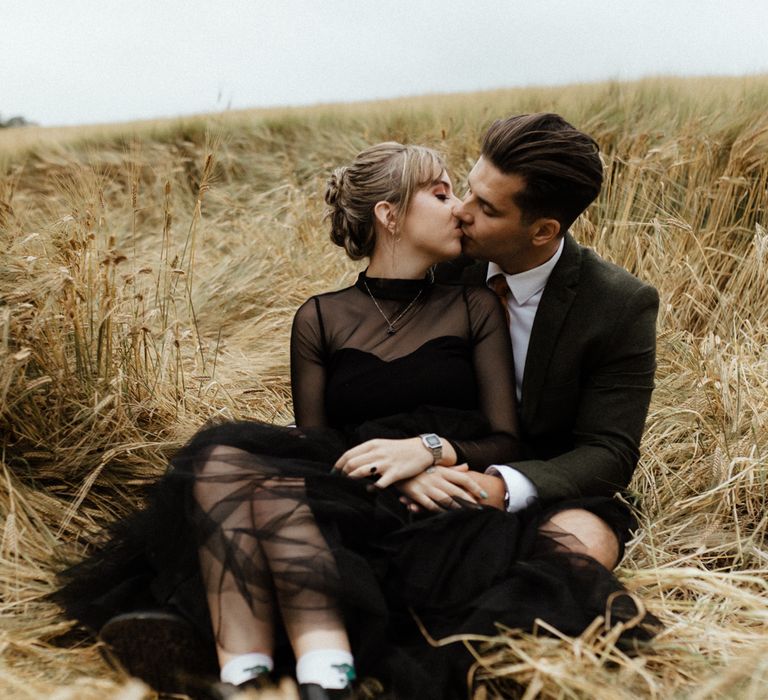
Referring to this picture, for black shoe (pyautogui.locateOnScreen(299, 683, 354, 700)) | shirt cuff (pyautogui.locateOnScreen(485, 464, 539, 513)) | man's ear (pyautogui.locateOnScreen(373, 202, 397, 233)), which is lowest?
black shoe (pyautogui.locateOnScreen(299, 683, 354, 700))

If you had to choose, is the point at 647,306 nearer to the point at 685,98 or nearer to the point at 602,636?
the point at 602,636

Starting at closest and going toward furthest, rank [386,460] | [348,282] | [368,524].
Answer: [368,524]
[386,460]
[348,282]

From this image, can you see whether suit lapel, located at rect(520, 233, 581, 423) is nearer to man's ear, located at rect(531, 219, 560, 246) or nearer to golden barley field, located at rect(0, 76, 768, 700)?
man's ear, located at rect(531, 219, 560, 246)

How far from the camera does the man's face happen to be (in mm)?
2408

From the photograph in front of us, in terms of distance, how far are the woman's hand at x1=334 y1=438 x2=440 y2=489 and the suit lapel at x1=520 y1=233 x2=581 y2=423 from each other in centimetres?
51

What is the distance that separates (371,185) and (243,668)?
1506 millimetres

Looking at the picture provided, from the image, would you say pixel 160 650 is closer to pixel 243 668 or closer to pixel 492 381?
pixel 243 668

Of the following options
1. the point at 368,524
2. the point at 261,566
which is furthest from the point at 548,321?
the point at 261,566

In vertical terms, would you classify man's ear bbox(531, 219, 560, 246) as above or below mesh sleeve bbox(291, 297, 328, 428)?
above

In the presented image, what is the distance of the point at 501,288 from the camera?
2633 millimetres

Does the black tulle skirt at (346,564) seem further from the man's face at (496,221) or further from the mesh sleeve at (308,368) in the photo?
the man's face at (496,221)

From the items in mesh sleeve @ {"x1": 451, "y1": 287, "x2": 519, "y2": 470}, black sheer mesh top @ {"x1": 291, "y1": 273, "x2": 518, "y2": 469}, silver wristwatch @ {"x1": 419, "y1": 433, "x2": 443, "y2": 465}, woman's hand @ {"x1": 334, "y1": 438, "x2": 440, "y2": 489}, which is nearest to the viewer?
woman's hand @ {"x1": 334, "y1": 438, "x2": 440, "y2": 489}

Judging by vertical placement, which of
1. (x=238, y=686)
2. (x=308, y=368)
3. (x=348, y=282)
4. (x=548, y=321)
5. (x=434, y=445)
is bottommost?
(x=238, y=686)

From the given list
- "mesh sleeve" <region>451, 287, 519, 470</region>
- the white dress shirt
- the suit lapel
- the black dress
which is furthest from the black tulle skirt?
the white dress shirt
